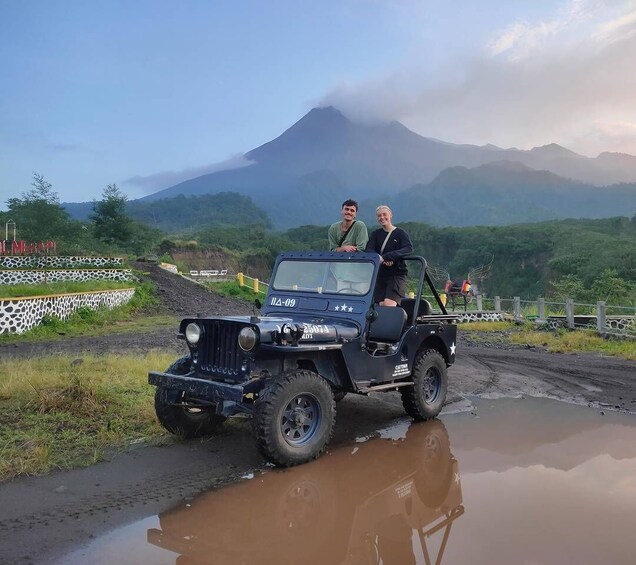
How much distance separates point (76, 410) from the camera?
599 cm

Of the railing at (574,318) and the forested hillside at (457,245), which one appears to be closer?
the railing at (574,318)

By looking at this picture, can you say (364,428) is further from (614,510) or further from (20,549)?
(20,549)

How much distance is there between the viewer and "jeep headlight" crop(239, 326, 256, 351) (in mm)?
4681

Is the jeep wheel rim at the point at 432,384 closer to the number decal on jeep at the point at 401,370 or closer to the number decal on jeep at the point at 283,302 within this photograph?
the number decal on jeep at the point at 401,370

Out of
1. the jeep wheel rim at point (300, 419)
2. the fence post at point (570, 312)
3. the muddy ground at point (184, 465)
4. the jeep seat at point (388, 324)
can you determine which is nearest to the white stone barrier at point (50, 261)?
the muddy ground at point (184, 465)

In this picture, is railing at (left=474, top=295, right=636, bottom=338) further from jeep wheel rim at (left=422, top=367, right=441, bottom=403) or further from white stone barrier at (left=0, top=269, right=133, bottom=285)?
white stone barrier at (left=0, top=269, right=133, bottom=285)

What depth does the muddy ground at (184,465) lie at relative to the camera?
12.1 ft

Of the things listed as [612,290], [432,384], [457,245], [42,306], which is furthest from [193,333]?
[457,245]

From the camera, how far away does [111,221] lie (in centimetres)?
3891

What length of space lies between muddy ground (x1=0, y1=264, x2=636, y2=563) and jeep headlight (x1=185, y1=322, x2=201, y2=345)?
1.02 meters

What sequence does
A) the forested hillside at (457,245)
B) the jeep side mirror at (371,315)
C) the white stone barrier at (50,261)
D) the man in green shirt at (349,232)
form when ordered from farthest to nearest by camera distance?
the forested hillside at (457,245)
the white stone barrier at (50,261)
the man in green shirt at (349,232)
the jeep side mirror at (371,315)

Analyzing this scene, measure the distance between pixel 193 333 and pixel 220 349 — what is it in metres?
0.33

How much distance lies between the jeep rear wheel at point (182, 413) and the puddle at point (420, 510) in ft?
3.64

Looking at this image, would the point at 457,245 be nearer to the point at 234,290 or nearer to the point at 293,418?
the point at 234,290
